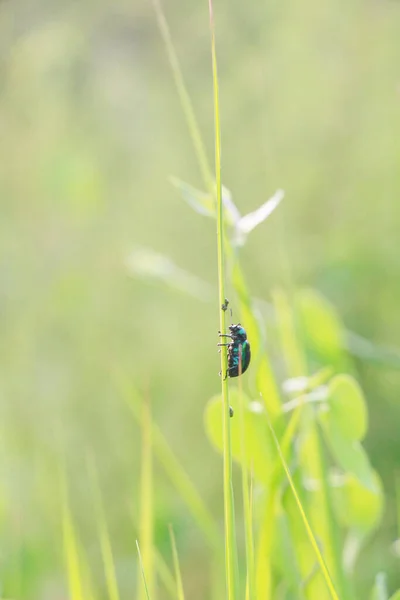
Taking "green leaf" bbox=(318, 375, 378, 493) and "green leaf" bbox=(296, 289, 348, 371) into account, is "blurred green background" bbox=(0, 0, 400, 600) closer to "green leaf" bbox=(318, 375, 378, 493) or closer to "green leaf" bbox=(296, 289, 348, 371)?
"green leaf" bbox=(296, 289, 348, 371)

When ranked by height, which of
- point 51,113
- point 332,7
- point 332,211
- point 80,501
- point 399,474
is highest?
point 51,113

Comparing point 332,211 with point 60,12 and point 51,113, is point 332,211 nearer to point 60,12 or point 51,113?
point 51,113

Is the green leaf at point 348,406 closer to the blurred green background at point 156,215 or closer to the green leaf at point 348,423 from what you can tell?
the green leaf at point 348,423

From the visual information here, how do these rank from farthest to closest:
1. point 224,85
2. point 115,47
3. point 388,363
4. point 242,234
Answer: point 115,47 → point 224,85 → point 388,363 → point 242,234

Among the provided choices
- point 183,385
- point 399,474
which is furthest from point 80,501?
point 399,474

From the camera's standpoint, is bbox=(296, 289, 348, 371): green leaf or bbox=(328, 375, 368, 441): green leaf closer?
bbox=(328, 375, 368, 441): green leaf

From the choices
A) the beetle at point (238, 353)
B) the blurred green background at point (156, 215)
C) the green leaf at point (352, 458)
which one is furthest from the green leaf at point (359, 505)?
the blurred green background at point (156, 215)

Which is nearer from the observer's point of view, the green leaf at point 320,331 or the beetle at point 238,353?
the beetle at point 238,353

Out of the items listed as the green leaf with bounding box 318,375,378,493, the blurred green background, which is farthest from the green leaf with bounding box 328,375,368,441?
the blurred green background

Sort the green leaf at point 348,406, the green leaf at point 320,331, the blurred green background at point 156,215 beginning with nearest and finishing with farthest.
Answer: the green leaf at point 348,406
the green leaf at point 320,331
the blurred green background at point 156,215
